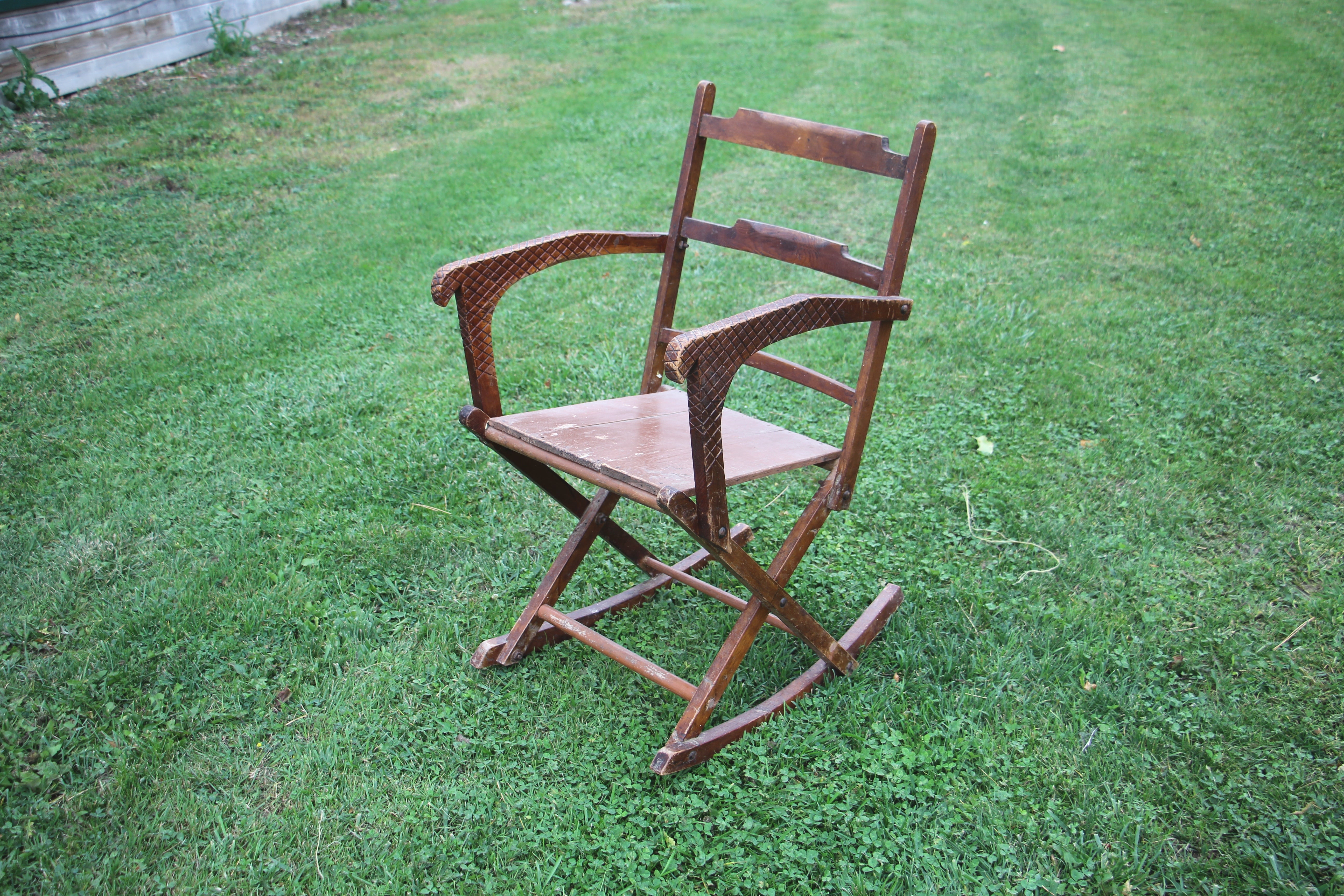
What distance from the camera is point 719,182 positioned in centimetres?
613

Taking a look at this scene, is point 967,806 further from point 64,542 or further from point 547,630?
point 64,542

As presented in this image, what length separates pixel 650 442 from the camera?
2131mm

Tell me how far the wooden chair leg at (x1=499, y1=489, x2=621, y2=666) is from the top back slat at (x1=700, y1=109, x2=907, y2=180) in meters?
1.00

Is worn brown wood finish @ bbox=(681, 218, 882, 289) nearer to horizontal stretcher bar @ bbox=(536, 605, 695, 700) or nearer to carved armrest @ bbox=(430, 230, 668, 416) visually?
carved armrest @ bbox=(430, 230, 668, 416)

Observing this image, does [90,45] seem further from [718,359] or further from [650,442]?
[718,359]

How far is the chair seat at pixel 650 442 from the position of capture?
193 centimetres

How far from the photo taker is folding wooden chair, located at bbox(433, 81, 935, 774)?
1820 mm

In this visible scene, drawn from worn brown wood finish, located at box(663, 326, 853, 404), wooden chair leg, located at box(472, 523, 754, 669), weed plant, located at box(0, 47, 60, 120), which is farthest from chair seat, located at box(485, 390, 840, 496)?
weed plant, located at box(0, 47, 60, 120)

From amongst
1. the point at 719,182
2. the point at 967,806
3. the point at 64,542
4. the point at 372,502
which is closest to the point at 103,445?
the point at 64,542

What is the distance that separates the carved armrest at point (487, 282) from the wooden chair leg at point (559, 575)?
1.40 feet

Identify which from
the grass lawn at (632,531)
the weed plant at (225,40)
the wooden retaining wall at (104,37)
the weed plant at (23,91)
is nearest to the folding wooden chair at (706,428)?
the grass lawn at (632,531)

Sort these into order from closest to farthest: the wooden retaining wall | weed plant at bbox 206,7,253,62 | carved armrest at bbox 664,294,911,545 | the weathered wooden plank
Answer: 1. carved armrest at bbox 664,294,911,545
2. the weathered wooden plank
3. the wooden retaining wall
4. weed plant at bbox 206,7,253,62

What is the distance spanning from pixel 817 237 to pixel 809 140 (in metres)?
0.24

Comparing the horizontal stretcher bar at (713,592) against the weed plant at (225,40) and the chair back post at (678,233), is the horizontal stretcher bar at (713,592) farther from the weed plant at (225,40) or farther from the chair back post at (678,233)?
the weed plant at (225,40)
